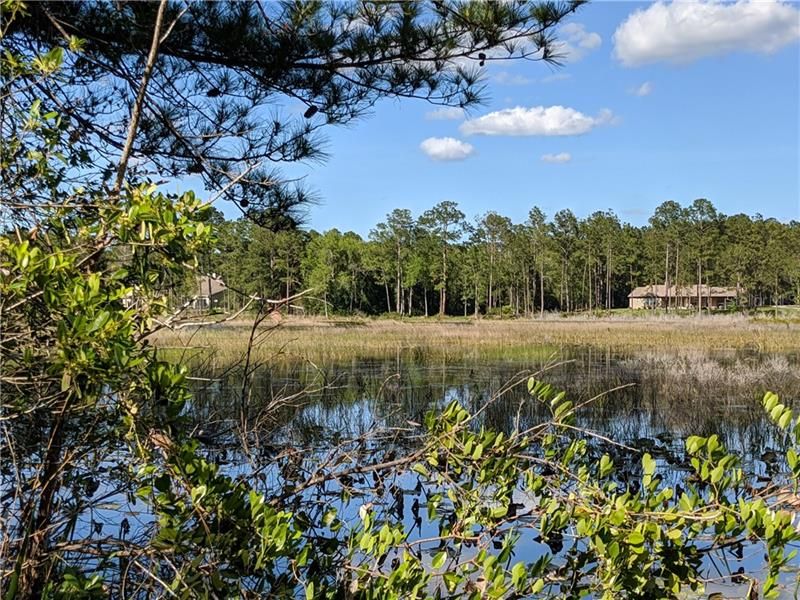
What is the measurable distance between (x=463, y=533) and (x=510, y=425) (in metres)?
6.94

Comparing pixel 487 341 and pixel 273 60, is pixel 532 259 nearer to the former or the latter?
pixel 487 341

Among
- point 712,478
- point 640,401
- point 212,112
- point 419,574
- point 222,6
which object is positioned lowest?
point 640,401

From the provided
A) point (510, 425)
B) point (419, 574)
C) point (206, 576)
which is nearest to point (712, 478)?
point (419, 574)

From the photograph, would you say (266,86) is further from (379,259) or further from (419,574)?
(379,259)

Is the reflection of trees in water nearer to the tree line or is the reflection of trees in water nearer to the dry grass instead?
the dry grass

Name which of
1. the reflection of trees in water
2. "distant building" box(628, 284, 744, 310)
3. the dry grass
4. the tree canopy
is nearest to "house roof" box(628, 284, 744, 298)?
"distant building" box(628, 284, 744, 310)

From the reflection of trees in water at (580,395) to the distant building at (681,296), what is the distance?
4818 centimetres

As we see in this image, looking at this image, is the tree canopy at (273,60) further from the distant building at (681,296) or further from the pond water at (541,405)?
the distant building at (681,296)

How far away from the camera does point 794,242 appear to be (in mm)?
57562

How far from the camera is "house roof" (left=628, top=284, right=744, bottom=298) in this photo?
63.6m

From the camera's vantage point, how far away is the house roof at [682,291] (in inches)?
→ 2502

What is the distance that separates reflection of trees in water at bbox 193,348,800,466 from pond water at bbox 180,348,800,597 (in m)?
0.03

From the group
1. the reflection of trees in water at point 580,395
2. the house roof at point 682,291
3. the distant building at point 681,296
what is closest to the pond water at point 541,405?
the reflection of trees in water at point 580,395

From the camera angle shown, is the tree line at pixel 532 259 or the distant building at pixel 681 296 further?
the distant building at pixel 681 296
